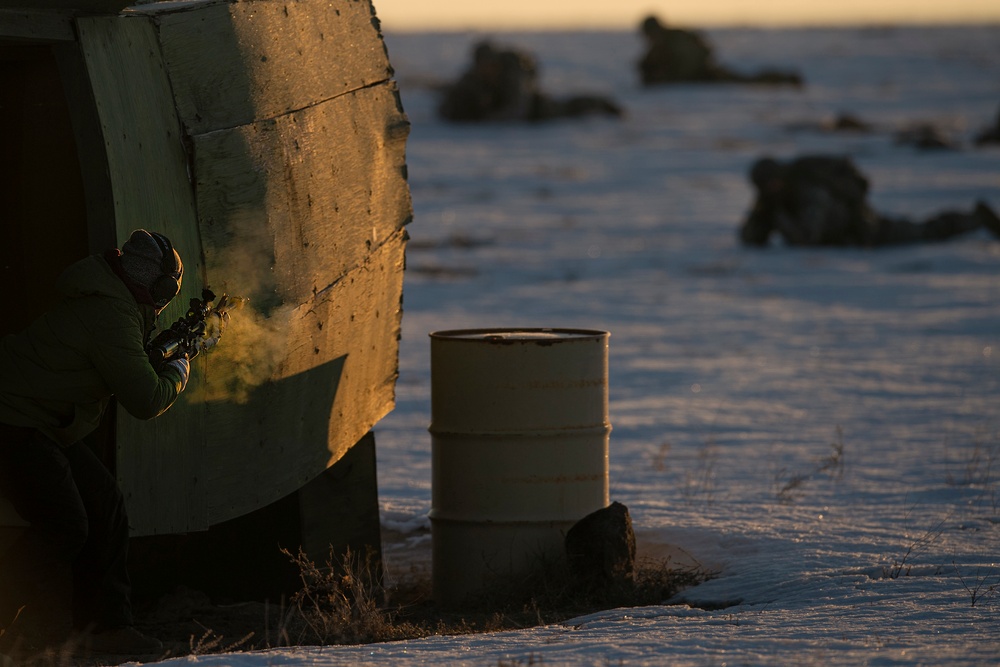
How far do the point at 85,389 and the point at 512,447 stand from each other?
2171 millimetres

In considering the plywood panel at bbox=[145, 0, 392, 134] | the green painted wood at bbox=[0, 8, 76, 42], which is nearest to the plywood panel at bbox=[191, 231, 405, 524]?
the plywood panel at bbox=[145, 0, 392, 134]

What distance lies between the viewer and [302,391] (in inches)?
243

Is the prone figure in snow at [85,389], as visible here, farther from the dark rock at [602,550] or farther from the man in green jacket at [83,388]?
the dark rock at [602,550]

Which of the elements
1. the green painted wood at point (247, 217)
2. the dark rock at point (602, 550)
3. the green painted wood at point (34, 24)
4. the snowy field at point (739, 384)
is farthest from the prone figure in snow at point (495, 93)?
the green painted wood at point (34, 24)

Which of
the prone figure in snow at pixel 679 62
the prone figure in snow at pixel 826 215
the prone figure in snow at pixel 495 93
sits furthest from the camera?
the prone figure in snow at pixel 679 62

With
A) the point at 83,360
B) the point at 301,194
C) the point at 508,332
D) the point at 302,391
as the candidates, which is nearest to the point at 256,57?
the point at 301,194

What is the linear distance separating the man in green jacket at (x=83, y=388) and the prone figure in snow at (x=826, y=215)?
54.1 ft

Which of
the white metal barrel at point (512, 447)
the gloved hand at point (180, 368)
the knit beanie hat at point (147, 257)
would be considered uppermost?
the knit beanie hat at point (147, 257)

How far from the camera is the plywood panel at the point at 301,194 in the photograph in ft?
18.6

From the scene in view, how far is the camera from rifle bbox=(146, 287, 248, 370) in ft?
17.0

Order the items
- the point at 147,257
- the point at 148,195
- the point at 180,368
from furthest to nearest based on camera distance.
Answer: the point at 148,195
the point at 180,368
the point at 147,257

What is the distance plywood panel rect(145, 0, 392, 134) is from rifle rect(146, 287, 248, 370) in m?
0.71

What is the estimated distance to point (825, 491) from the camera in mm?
8812

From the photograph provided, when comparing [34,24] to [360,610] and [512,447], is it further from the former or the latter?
[512,447]
